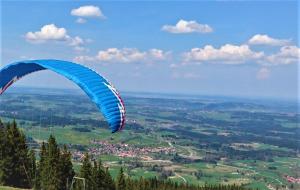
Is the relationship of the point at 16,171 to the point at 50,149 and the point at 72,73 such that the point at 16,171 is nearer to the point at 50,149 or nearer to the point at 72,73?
the point at 50,149

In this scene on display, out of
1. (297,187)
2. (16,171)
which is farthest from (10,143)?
(297,187)

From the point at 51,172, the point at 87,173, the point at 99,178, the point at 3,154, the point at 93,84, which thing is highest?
the point at 93,84

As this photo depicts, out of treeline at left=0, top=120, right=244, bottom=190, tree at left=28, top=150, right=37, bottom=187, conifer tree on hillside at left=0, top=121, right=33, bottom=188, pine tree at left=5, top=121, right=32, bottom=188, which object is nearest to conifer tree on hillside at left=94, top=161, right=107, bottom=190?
treeline at left=0, top=120, right=244, bottom=190

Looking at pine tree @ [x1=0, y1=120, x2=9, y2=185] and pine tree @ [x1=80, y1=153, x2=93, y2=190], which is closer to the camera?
pine tree @ [x1=0, y1=120, x2=9, y2=185]

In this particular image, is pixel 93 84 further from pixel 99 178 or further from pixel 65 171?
pixel 99 178

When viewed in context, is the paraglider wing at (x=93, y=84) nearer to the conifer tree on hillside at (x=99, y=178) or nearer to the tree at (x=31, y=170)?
the tree at (x=31, y=170)

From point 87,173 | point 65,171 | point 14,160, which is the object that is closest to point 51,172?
point 65,171

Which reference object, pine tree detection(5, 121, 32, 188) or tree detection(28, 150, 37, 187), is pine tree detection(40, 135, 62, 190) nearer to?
tree detection(28, 150, 37, 187)

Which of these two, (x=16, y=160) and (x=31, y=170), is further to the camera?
(x=31, y=170)
